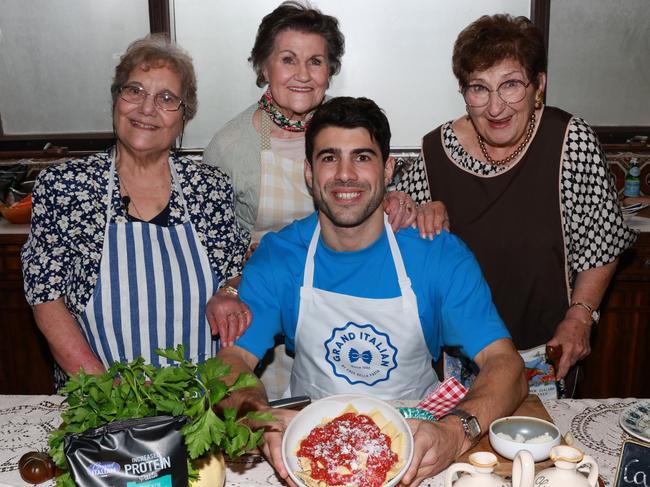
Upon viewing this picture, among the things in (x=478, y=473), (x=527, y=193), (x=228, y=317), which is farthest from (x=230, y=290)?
(x=478, y=473)

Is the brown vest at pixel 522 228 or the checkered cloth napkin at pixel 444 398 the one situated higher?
the brown vest at pixel 522 228

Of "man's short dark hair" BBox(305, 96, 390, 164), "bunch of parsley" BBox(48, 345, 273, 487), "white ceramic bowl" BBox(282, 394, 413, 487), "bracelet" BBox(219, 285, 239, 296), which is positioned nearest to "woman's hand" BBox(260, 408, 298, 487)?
"white ceramic bowl" BBox(282, 394, 413, 487)

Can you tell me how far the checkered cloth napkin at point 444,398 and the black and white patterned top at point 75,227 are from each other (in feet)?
2.37

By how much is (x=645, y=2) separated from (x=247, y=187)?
2.31m

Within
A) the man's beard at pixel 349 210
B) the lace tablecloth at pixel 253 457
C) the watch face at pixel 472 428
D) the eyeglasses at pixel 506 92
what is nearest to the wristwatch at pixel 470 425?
the watch face at pixel 472 428

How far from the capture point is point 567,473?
1112mm

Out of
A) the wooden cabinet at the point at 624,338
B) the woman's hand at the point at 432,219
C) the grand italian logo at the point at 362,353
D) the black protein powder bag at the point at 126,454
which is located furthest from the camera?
the wooden cabinet at the point at 624,338

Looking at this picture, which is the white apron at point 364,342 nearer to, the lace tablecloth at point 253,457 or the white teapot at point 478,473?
the lace tablecloth at point 253,457

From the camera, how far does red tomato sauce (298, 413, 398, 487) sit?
1.22 m

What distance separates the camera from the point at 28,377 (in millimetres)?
3369

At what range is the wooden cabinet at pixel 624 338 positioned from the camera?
311 cm

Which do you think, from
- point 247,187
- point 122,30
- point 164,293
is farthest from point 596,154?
point 122,30

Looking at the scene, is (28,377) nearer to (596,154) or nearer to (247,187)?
(247,187)

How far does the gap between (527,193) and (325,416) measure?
3.26 ft
